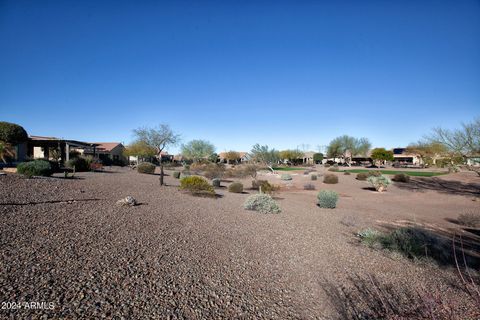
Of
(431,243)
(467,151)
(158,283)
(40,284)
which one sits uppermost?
(467,151)

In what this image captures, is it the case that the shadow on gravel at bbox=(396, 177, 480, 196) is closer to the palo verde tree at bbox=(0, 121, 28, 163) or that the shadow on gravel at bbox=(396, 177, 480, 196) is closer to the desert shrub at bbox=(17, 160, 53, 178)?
the desert shrub at bbox=(17, 160, 53, 178)

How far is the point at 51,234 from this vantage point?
18.7 feet

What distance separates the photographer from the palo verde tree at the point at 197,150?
78.4 meters

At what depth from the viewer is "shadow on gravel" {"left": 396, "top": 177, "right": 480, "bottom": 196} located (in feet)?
82.7

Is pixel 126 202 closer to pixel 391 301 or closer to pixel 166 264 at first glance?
pixel 166 264

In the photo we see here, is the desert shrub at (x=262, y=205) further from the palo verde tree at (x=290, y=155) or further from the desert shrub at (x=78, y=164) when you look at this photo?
the palo verde tree at (x=290, y=155)

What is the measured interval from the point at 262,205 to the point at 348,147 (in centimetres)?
7682

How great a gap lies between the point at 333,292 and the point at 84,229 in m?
6.33

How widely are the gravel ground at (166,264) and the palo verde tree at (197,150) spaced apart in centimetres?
6904

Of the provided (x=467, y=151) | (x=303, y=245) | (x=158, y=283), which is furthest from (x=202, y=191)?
(x=467, y=151)

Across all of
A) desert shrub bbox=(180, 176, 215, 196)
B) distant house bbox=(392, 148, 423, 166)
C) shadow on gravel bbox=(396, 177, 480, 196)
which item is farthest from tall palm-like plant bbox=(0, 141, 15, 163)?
distant house bbox=(392, 148, 423, 166)

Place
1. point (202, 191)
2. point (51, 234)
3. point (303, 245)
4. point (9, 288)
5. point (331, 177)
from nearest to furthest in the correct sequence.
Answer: point (9, 288), point (51, 234), point (303, 245), point (202, 191), point (331, 177)

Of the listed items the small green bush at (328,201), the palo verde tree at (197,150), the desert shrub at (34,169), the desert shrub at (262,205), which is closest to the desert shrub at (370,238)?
the desert shrub at (262,205)

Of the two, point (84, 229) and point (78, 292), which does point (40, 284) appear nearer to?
point (78, 292)
